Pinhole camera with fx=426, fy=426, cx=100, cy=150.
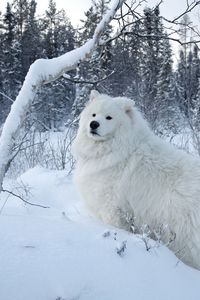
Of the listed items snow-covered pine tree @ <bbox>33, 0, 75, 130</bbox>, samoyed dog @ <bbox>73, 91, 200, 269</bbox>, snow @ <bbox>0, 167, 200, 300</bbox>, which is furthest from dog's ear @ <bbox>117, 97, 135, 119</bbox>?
snow-covered pine tree @ <bbox>33, 0, 75, 130</bbox>

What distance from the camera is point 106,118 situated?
15.9 feet

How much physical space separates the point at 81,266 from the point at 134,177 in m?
2.02

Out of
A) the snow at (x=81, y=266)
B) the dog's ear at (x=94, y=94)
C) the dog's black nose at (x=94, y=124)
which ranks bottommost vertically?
the snow at (x=81, y=266)

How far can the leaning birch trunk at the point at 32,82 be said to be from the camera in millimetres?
3215

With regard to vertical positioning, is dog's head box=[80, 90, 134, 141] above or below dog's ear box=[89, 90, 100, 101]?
below

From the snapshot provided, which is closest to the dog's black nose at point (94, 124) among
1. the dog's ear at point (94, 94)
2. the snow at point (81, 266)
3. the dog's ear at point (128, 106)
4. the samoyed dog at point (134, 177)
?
the samoyed dog at point (134, 177)

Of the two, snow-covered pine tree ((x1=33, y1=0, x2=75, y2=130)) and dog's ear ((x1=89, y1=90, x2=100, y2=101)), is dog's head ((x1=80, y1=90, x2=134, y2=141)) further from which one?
snow-covered pine tree ((x1=33, y1=0, x2=75, y2=130))

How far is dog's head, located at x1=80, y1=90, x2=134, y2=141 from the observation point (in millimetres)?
4789

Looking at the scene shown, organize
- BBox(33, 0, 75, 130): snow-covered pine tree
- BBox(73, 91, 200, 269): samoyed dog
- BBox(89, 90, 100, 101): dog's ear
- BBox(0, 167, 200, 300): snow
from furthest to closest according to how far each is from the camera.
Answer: BBox(33, 0, 75, 130): snow-covered pine tree
BBox(89, 90, 100, 101): dog's ear
BBox(73, 91, 200, 269): samoyed dog
BBox(0, 167, 200, 300): snow

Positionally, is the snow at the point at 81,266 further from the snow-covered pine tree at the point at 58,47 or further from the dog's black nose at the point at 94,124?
the snow-covered pine tree at the point at 58,47

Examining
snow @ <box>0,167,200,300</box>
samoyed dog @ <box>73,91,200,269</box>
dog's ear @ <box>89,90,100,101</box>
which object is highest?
dog's ear @ <box>89,90,100,101</box>

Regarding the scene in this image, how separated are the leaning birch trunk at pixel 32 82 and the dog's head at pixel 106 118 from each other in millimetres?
1072

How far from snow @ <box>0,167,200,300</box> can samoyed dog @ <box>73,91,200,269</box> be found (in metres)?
0.86

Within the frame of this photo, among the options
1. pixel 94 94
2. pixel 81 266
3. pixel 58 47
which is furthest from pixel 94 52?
pixel 58 47
